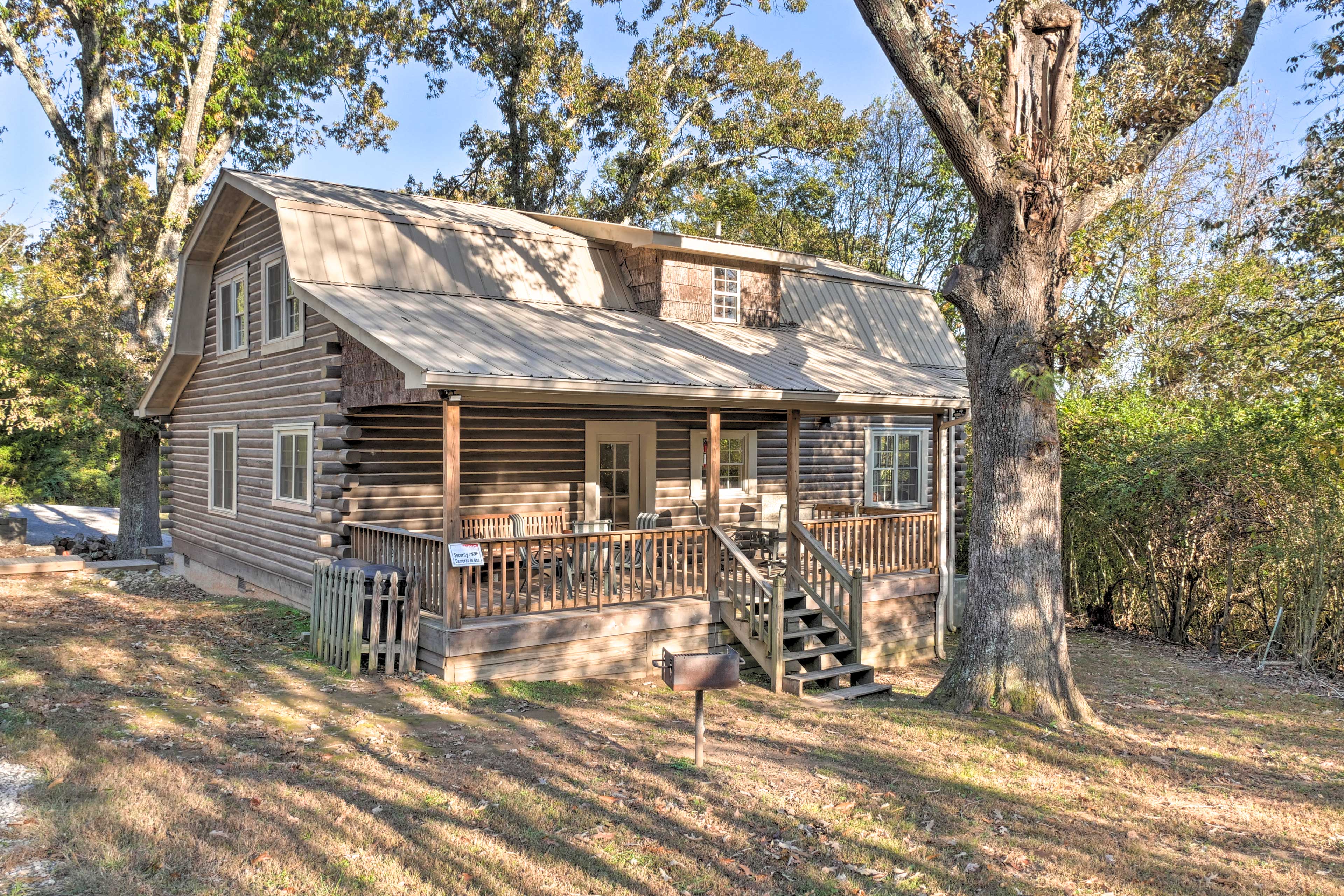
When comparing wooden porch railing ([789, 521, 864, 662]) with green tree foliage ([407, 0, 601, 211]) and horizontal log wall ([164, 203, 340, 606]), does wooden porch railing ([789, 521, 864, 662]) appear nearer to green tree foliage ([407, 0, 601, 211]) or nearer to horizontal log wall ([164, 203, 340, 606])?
horizontal log wall ([164, 203, 340, 606])

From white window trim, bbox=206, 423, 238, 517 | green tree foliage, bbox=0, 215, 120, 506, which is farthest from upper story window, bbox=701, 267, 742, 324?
green tree foliage, bbox=0, 215, 120, 506

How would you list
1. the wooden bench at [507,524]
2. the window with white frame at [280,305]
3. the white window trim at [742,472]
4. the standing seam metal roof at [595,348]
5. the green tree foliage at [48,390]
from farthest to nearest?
1. the green tree foliage at [48,390]
2. the white window trim at [742,472]
3. the window with white frame at [280,305]
4. the wooden bench at [507,524]
5. the standing seam metal roof at [595,348]

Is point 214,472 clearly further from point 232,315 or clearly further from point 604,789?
point 604,789

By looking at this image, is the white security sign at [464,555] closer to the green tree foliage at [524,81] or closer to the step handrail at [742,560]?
the step handrail at [742,560]

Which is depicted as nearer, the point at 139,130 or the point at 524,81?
the point at 139,130

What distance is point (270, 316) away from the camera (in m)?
13.7

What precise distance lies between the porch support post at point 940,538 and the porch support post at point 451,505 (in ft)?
22.7

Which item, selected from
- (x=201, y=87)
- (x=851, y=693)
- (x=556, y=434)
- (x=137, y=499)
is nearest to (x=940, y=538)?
(x=851, y=693)

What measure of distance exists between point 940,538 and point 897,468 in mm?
4405

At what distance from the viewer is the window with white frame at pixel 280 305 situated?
12.8 m

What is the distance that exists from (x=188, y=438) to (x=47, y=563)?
3173 millimetres

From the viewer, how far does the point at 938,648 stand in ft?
44.0

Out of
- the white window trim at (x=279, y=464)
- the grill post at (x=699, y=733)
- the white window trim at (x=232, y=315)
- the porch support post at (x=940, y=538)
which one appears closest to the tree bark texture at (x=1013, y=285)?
the grill post at (x=699, y=733)

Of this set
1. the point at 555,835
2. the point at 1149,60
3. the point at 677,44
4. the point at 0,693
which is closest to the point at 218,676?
the point at 0,693
